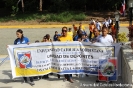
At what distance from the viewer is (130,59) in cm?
656

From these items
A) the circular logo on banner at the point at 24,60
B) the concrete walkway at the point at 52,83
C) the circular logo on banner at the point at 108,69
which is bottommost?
the concrete walkway at the point at 52,83

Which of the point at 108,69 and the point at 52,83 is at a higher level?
the point at 108,69

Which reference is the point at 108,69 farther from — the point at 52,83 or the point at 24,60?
the point at 24,60

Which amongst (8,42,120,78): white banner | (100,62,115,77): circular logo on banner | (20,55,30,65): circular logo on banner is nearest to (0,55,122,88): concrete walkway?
(8,42,120,78): white banner

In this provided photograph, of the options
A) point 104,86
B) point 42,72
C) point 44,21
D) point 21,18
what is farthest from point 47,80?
point 21,18

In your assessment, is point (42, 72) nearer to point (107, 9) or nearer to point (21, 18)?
point (21, 18)

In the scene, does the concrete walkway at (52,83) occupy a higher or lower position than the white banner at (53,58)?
lower

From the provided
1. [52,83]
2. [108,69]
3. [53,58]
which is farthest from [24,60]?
[108,69]

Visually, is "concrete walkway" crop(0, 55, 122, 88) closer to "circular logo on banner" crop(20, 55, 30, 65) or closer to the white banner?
the white banner

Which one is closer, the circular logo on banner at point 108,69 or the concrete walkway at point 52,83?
the circular logo on banner at point 108,69

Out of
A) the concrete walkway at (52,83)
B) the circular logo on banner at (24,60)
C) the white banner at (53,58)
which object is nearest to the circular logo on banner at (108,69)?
the white banner at (53,58)

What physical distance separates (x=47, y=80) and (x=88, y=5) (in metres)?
35.2

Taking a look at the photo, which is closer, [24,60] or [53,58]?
[24,60]

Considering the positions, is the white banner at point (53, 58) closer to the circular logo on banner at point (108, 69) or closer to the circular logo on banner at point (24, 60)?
the circular logo on banner at point (24, 60)
